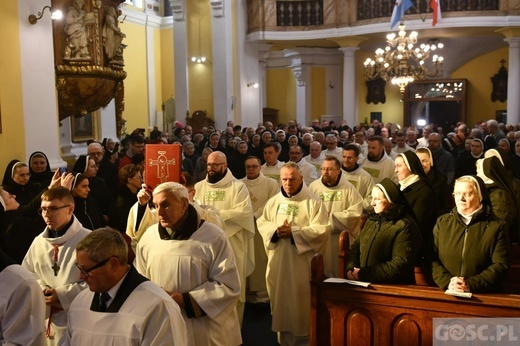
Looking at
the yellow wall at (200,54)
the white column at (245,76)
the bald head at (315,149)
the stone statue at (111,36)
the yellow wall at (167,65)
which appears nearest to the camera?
the stone statue at (111,36)

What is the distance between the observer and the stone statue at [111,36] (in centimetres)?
814

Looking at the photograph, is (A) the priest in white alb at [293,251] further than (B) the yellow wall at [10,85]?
No

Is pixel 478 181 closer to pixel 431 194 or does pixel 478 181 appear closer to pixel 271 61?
pixel 431 194

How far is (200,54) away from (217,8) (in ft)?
4.96

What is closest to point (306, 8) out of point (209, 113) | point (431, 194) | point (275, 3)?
point (275, 3)

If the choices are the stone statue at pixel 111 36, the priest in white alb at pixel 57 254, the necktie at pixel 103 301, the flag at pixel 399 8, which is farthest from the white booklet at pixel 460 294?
the flag at pixel 399 8

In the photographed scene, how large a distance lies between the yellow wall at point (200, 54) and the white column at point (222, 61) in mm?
251

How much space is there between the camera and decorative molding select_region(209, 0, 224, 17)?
18453mm

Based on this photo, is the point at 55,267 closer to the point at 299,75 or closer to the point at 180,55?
the point at 180,55

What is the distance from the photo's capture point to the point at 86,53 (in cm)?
770

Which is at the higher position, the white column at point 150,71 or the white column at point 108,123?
the white column at point 150,71

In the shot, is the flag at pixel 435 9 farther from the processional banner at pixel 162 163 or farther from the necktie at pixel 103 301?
the necktie at pixel 103 301

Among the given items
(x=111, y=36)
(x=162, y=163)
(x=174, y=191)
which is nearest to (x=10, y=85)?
(x=111, y=36)

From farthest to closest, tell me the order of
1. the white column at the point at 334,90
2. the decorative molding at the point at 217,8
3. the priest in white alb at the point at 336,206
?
the white column at the point at 334,90
the decorative molding at the point at 217,8
the priest in white alb at the point at 336,206
